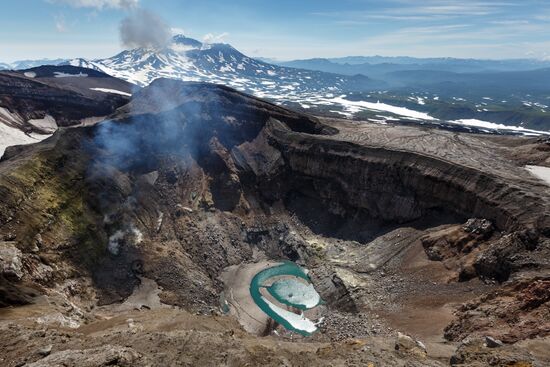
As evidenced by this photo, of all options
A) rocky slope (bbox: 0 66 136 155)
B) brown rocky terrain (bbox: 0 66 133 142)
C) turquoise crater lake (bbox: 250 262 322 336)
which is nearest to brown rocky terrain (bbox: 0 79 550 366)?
turquoise crater lake (bbox: 250 262 322 336)

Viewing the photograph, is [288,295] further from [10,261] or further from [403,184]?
[10,261]

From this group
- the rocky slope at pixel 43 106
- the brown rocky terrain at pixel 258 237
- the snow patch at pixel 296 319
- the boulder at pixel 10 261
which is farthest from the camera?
the rocky slope at pixel 43 106

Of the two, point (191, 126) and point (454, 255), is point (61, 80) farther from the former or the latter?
point (454, 255)

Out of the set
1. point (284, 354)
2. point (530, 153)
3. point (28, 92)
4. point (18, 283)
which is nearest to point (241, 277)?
point (18, 283)

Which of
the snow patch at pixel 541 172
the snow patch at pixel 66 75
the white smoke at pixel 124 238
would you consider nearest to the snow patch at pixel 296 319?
the white smoke at pixel 124 238

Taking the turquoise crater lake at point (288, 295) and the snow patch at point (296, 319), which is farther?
the turquoise crater lake at point (288, 295)

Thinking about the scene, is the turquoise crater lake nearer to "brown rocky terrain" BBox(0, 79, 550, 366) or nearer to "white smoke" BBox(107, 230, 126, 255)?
"brown rocky terrain" BBox(0, 79, 550, 366)

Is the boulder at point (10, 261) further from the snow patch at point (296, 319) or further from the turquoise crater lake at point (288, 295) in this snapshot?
the snow patch at point (296, 319)

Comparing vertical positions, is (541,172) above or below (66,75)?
below

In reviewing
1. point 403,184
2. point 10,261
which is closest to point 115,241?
point 10,261
